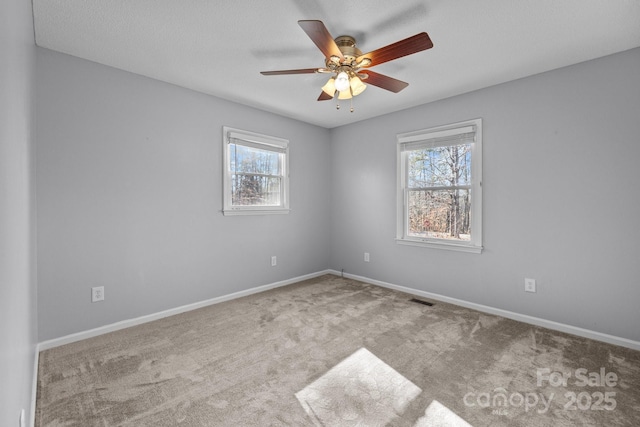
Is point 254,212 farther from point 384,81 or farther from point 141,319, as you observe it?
point 384,81

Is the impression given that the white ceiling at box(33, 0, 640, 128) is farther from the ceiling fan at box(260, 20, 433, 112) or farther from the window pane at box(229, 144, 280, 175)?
the window pane at box(229, 144, 280, 175)

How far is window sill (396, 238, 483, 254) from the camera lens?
3.37m

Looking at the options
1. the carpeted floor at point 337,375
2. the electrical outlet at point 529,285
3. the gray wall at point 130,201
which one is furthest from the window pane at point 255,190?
the electrical outlet at point 529,285

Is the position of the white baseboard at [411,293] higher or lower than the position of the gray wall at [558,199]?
lower

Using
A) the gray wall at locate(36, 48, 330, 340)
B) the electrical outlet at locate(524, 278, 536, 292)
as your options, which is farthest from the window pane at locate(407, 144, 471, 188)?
the gray wall at locate(36, 48, 330, 340)

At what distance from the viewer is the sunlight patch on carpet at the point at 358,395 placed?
5.54 ft

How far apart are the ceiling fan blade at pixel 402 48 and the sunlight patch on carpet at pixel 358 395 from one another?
2194 mm

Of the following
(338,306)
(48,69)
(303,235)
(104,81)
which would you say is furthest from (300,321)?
(48,69)

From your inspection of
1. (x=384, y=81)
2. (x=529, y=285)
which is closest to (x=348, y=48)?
(x=384, y=81)

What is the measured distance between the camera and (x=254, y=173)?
3.94 m

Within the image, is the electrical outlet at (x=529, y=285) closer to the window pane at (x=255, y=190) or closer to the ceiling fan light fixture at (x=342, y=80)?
the ceiling fan light fixture at (x=342, y=80)

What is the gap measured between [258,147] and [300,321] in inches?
89.8

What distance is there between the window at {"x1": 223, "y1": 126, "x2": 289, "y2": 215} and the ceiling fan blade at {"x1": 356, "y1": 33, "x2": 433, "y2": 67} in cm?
207

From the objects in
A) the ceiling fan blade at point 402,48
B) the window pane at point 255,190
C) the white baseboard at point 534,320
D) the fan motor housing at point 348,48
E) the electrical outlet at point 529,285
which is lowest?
the white baseboard at point 534,320
